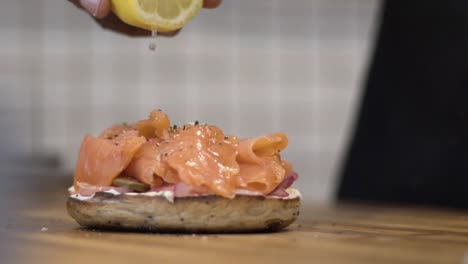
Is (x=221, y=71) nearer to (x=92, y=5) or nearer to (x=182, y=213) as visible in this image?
(x=92, y=5)

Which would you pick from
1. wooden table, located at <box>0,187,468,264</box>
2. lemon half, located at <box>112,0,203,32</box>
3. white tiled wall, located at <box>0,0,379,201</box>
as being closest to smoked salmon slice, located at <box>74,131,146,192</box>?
wooden table, located at <box>0,187,468,264</box>

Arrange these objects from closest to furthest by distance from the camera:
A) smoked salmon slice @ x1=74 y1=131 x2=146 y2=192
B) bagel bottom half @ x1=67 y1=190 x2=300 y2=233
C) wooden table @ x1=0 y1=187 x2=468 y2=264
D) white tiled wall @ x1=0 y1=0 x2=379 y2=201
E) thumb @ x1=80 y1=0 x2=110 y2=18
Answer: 1. wooden table @ x1=0 y1=187 x2=468 y2=264
2. bagel bottom half @ x1=67 y1=190 x2=300 y2=233
3. smoked salmon slice @ x1=74 y1=131 x2=146 y2=192
4. thumb @ x1=80 y1=0 x2=110 y2=18
5. white tiled wall @ x1=0 y1=0 x2=379 y2=201

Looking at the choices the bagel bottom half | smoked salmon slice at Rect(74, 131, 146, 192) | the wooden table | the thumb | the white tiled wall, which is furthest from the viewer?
the white tiled wall

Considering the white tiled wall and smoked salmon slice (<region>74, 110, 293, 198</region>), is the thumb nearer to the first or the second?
smoked salmon slice (<region>74, 110, 293, 198</region>)

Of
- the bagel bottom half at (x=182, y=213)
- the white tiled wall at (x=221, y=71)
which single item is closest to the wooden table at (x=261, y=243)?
the bagel bottom half at (x=182, y=213)

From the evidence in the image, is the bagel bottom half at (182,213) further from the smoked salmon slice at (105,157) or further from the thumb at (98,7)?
the thumb at (98,7)
